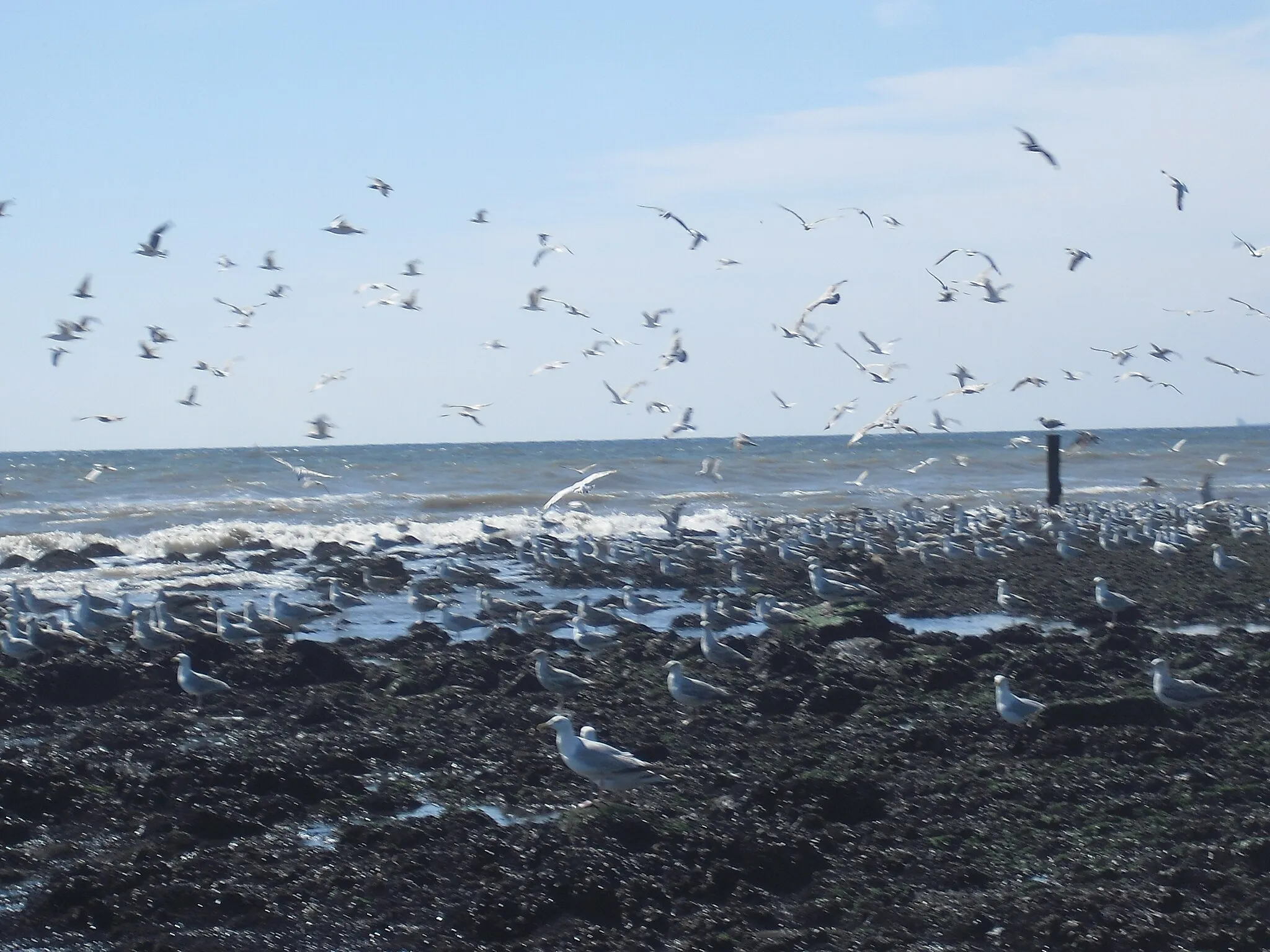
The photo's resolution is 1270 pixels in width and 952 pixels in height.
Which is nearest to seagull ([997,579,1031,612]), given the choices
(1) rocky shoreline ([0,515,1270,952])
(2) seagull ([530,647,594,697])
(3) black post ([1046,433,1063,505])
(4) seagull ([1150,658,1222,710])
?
(1) rocky shoreline ([0,515,1270,952])

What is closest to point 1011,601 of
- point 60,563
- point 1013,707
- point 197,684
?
point 1013,707

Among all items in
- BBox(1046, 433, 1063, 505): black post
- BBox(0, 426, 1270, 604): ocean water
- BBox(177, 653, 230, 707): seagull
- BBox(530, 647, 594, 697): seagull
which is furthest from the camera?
BBox(1046, 433, 1063, 505): black post

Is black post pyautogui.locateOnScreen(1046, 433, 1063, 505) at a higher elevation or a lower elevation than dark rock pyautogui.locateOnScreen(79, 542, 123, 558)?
higher

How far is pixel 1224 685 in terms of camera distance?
11.4m

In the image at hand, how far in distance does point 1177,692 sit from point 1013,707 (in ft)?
4.21

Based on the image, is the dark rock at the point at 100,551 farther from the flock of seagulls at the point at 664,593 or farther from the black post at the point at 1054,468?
the black post at the point at 1054,468

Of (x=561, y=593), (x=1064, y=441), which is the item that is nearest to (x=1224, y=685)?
(x=561, y=593)

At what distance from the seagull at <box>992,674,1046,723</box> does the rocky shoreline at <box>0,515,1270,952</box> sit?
0.13 meters

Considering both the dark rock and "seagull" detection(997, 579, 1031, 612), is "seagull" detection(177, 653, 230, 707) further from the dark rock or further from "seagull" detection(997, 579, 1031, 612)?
the dark rock

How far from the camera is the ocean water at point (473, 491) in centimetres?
3136

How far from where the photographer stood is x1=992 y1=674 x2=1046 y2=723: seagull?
33.3ft

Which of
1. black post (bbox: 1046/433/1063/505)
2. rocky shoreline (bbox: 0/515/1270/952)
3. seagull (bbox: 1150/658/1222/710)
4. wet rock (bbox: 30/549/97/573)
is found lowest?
rocky shoreline (bbox: 0/515/1270/952)

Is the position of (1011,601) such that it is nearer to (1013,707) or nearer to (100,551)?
(1013,707)

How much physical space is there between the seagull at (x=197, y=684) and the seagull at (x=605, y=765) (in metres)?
4.52
